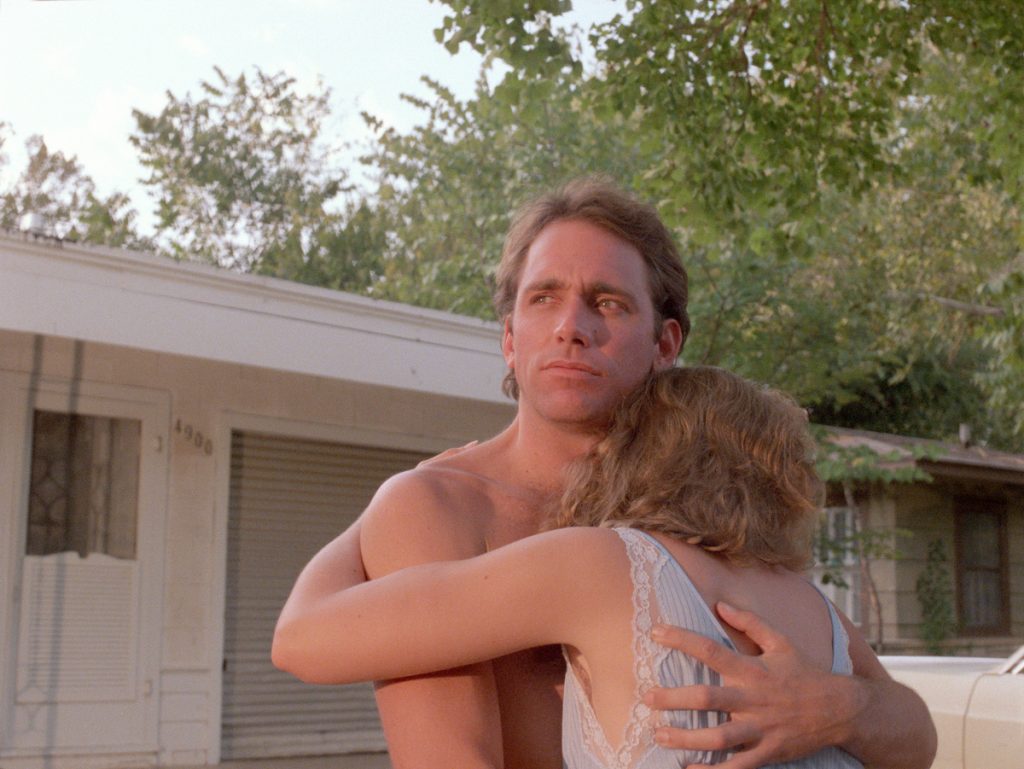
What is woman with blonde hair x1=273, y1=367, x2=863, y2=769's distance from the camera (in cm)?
175

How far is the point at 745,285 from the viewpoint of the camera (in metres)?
14.4

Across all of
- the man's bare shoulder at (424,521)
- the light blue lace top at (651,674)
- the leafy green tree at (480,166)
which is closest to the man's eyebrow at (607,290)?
the man's bare shoulder at (424,521)

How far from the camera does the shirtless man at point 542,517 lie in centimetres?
181

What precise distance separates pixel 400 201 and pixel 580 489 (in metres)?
28.6

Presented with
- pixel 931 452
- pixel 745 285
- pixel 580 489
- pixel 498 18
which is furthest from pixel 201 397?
pixel 580 489

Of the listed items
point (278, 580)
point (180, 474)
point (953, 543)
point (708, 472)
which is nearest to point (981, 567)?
point (953, 543)

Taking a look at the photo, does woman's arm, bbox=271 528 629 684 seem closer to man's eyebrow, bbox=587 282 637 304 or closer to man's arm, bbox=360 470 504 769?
man's arm, bbox=360 470 504 769

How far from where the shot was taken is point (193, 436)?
439 inches

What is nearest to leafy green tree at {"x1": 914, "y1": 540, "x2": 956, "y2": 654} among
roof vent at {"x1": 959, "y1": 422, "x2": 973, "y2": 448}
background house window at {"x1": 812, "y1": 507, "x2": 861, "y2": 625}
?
background house window at {"x1": 812, "y1": 507, "x2": 861, "y2": 625}

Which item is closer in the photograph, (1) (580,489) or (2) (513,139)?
(1) (580,489)

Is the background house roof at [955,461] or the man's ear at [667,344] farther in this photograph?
the background house roof at [955,461]

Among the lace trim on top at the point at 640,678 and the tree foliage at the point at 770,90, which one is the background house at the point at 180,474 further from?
the lace trim on top at the point at 640,678

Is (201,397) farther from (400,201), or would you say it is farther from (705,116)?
(400,201)

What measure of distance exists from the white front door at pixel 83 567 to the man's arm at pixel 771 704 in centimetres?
896
